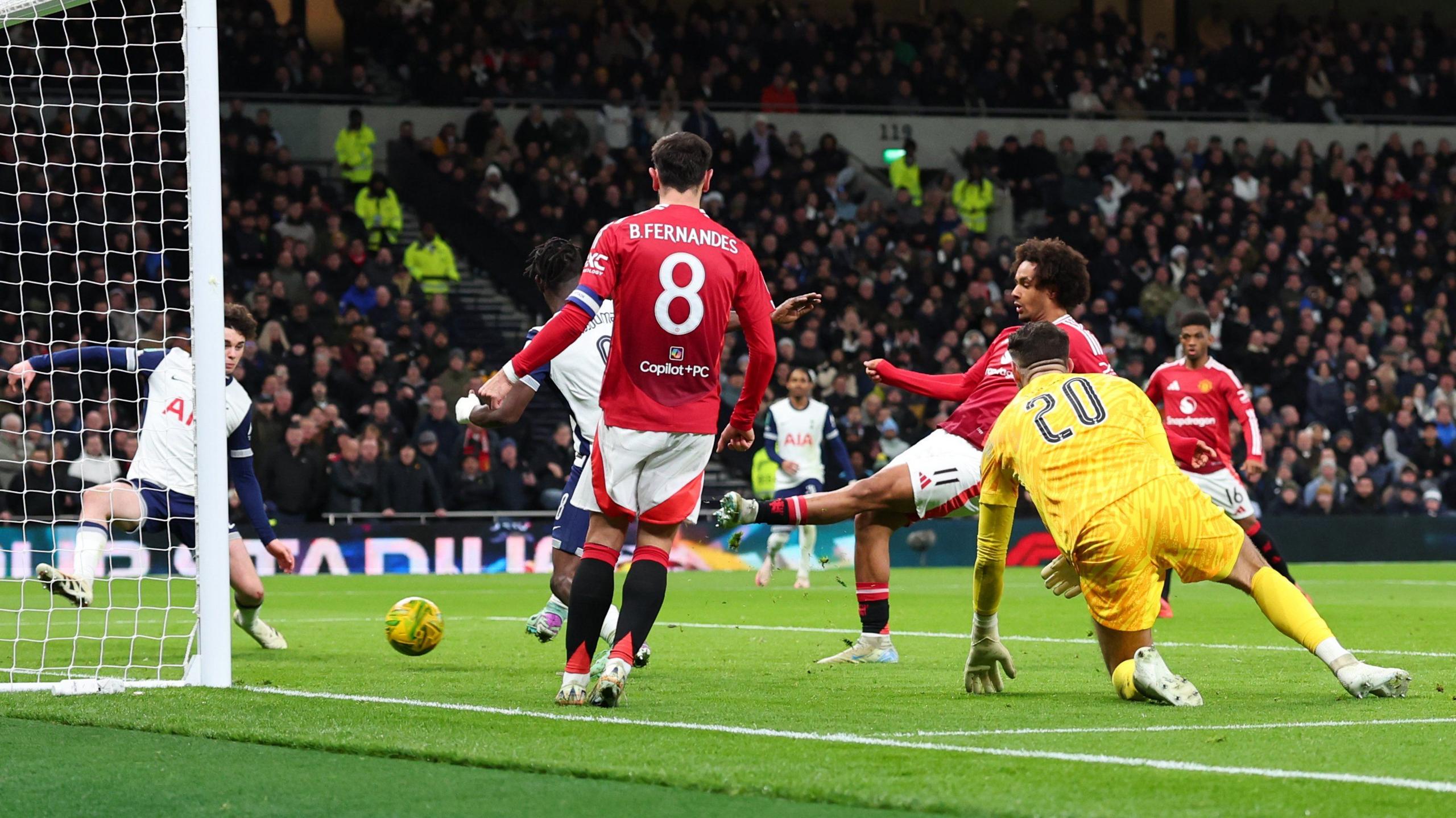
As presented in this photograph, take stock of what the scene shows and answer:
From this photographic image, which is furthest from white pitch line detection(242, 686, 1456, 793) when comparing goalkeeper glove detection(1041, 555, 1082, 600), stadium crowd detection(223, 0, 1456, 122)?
stadium crowd detection(223, 0, 1456, 122)

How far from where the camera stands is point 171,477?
31.0ft

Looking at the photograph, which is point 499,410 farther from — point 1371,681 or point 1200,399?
point 1200,399

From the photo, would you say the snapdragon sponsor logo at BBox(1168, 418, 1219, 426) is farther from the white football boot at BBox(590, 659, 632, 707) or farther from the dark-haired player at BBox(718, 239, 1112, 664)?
the white football boot at BBox(590, 659, 632, 707)

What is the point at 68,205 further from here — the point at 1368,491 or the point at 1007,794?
the point at 1007,794

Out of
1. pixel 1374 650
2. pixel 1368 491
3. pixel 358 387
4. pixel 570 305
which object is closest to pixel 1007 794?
pixel 570 305

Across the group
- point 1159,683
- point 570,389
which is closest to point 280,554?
point 570,389

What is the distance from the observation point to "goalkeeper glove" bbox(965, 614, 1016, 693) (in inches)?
275

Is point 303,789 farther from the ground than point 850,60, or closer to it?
closer to it

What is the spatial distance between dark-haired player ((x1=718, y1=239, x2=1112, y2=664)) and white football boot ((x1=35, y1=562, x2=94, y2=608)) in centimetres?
352

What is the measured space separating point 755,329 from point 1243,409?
25.6 feet

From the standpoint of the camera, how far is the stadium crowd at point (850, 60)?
25828mm

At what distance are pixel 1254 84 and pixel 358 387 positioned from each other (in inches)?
696

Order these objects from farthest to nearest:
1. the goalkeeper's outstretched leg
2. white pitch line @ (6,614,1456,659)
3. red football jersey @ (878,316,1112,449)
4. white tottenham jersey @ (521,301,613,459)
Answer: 1. white pitch line @ (6,614,1456,659)
2. white tottenham jersey @ (521,301,613,459)
3. red football jersey @ (878,316,1112,449)
4. the goalkeeper's outstretched leg

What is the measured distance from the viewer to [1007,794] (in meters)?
4.31
